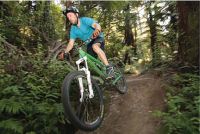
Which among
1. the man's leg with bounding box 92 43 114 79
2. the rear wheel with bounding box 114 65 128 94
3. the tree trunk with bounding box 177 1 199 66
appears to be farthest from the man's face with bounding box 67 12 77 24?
the tree trunk with bounding box 177 1 199 66

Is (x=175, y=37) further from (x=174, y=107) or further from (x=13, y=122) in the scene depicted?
(x=13, y=122)

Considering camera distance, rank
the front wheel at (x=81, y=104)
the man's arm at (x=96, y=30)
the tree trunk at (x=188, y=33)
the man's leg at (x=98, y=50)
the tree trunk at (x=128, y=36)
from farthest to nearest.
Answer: the tree trunk at (x=128, y=36)
the tree trunk at (x=188, y=33)
the man's leg at (x=98, y=50)
the man's arm at (x=96, y=30)
the front wheel at (x=81, y=104)

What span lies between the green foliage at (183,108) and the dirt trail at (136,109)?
36 cm

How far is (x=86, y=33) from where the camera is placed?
6.94 m

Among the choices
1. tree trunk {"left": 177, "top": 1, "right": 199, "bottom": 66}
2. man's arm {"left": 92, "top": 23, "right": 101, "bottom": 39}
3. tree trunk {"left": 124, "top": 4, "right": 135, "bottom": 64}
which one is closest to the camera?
man's arm {"left": 92, "top": 23, "right": 101, "bottom": 39}

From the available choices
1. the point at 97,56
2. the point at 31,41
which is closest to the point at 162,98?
the point at 97,56

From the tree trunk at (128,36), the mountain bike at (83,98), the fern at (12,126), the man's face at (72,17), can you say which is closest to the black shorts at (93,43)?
the mountain bike at (83,98)

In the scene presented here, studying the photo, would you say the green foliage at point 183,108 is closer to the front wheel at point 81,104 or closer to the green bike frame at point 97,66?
the front wheel at point 81,104

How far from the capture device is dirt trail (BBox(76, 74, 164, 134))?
661cm

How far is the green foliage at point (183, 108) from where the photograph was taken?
5.69 meters

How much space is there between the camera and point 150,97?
7762 millimetres

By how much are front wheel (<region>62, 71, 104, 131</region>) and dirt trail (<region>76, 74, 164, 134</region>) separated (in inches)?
22.2

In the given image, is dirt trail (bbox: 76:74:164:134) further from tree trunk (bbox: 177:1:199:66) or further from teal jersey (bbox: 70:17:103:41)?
teal jersey (bbox: 70:17:103:41)

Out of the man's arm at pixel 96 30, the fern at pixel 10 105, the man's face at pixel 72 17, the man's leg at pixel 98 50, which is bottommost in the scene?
the fern at pixel 10 105
